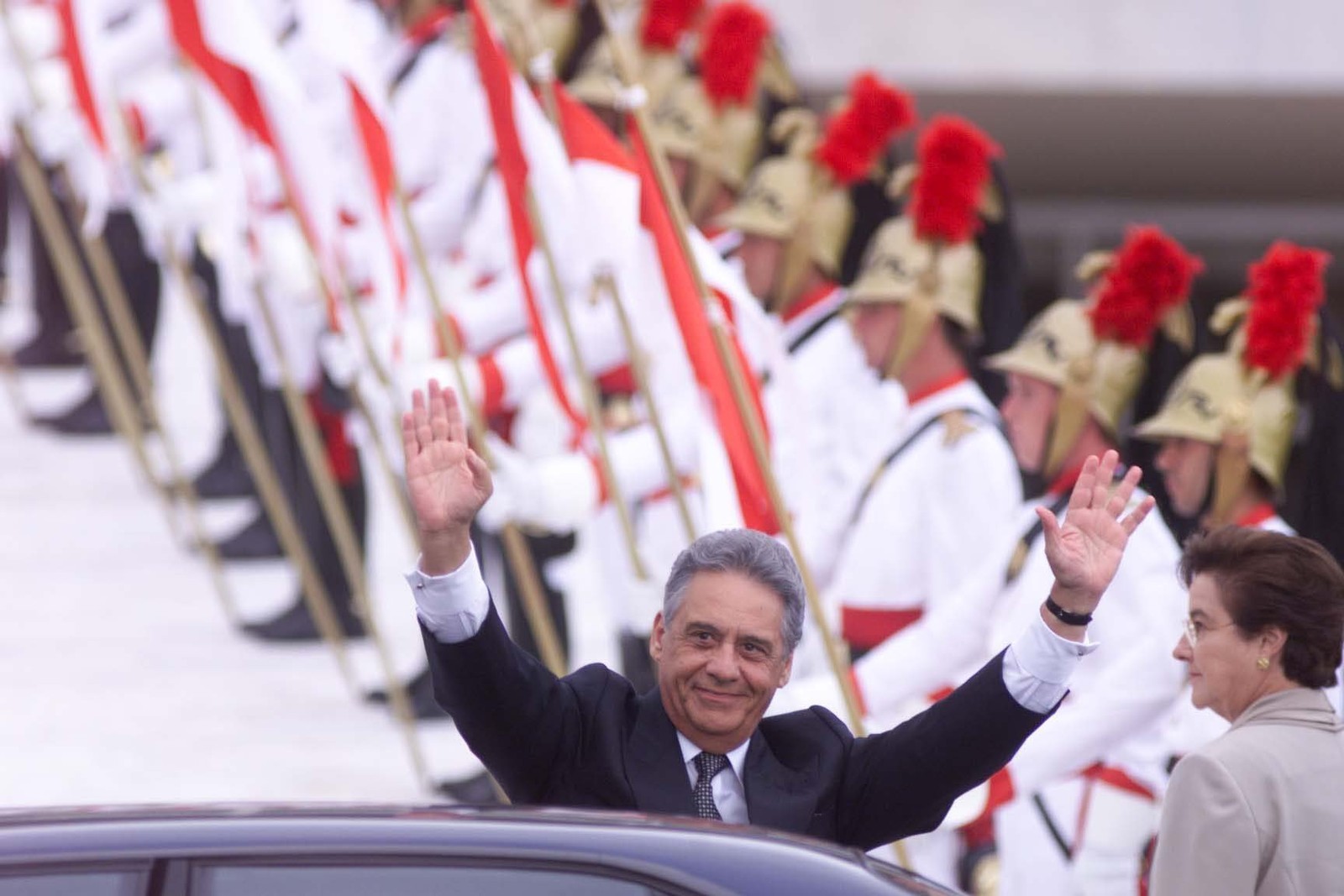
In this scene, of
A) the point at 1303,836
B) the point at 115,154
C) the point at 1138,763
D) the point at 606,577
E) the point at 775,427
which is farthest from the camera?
the point at 115,154

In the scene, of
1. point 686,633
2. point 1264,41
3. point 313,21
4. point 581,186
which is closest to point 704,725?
point 686,633

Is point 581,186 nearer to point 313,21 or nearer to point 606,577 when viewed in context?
point 313,21

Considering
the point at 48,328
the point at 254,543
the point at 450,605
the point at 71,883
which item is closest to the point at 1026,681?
the point at 450,605

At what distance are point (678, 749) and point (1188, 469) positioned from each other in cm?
202

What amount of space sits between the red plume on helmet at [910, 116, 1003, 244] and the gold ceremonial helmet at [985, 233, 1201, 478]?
14.8 inches

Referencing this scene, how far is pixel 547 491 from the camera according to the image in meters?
4.84

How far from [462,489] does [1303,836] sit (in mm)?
940

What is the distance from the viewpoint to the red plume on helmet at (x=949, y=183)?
4.76 m

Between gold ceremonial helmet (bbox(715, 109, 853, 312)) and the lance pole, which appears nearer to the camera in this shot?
the lance pole

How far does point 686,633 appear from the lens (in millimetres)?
2377

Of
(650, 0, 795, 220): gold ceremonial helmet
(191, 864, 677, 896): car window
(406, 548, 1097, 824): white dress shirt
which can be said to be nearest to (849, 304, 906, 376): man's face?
(650, 0, 795, 220): gold ceremonial helmet

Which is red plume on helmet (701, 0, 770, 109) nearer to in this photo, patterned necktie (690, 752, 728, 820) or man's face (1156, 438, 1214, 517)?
man's face (1156, 438, 1214, 517)

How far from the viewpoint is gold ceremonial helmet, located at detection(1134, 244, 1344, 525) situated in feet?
13.5

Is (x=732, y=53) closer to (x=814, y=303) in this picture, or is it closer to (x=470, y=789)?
(x=814, y=303)
